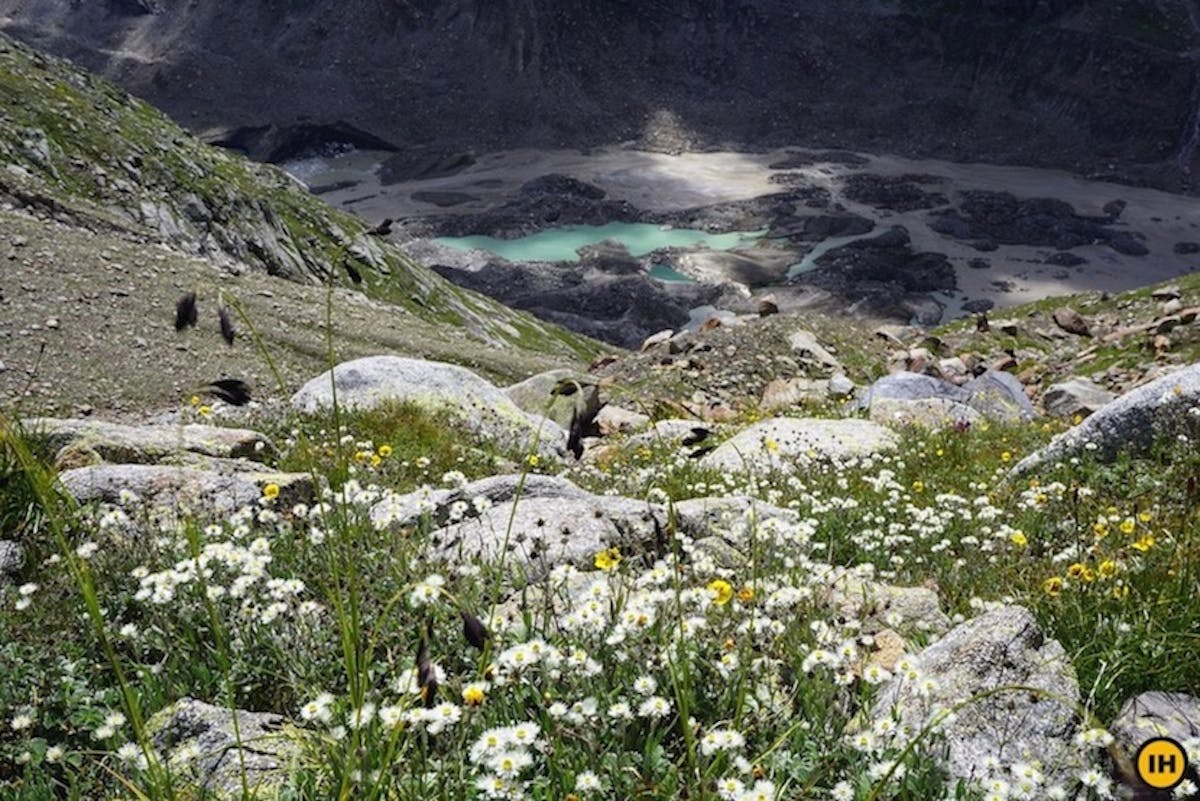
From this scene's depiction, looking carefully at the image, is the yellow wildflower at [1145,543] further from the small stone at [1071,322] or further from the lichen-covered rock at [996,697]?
the small stone at [1071,322]

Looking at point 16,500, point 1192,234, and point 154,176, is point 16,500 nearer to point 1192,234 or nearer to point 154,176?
point 154,176

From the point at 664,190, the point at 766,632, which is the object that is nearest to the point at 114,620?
the point at 766,632

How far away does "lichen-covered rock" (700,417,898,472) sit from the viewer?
34.6 feet

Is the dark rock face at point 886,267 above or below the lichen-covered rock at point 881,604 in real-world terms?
below

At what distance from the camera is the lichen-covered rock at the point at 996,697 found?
3.50 meters

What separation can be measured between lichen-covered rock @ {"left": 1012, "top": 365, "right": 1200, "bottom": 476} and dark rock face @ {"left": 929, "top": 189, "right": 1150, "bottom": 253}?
81.8 m

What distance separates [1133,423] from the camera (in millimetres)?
8734

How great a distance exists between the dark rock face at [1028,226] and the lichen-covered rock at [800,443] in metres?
78.9

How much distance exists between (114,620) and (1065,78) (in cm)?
15175

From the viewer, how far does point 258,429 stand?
38.4 ft

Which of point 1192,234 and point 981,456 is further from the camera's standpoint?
point 1192,234

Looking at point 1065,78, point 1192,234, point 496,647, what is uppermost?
point 496,647

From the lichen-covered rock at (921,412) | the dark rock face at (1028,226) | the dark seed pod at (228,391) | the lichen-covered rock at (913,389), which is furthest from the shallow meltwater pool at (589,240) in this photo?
the dark seed pod at (228,391)

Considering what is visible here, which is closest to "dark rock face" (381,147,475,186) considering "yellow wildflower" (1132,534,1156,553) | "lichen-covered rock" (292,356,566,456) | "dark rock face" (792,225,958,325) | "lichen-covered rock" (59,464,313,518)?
"dark rock face" (792,225,958,325)
